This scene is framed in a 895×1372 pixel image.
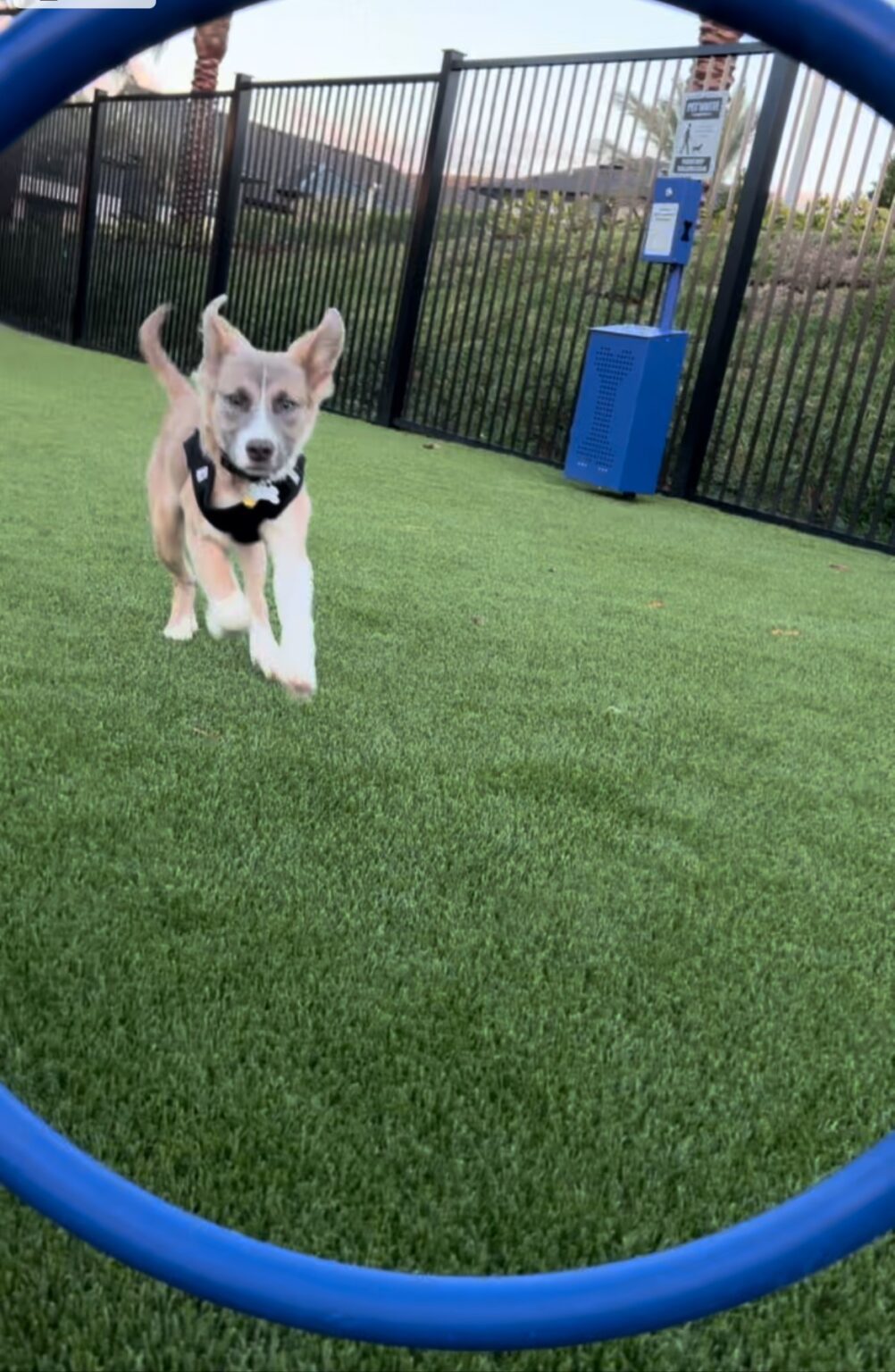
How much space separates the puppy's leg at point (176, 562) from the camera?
4.95ft

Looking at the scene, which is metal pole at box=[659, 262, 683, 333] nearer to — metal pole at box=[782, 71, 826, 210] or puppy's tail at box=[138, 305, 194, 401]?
metal pole at box=[782, 71, 826, 210]

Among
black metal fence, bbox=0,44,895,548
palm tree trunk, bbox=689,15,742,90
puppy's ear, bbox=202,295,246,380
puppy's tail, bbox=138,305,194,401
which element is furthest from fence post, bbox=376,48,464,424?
palm tree trunk, bbox=689,15,742,90

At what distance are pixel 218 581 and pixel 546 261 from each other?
4692 millimetres

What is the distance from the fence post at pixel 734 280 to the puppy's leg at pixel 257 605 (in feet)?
12.8

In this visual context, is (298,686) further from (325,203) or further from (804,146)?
(804,146)

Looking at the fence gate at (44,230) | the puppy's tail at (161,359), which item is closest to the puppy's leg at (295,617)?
the puppy's tail at (161,359)

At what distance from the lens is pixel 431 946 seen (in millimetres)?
1253

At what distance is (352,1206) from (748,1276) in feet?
1.29

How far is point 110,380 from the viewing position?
284cm

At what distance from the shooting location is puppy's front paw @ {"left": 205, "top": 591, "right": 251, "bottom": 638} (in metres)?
1.51

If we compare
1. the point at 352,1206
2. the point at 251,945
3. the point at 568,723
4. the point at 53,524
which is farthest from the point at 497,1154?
the point at 53,524

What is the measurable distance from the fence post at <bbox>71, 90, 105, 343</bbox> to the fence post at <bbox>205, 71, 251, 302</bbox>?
319 millimetres

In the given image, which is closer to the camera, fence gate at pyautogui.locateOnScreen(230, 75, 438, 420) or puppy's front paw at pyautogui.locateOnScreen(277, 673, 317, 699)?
fence gate at pyautogui.locateOnScreen(230, 75, 438, 420)

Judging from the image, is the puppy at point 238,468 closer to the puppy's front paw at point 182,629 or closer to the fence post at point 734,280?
the puppy's front paw at point 182,629
